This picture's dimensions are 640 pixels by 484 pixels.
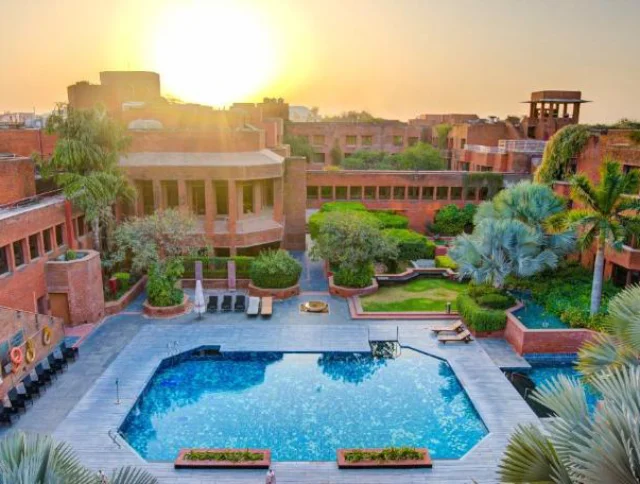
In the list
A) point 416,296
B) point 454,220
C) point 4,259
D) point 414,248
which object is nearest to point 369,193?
point 454,220

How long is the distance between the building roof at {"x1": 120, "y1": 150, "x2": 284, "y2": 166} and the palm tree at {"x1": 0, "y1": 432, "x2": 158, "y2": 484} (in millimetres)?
24855

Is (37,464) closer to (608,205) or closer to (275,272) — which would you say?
(608,205)

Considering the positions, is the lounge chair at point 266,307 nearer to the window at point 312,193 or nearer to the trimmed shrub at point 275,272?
the trimmed shrub at point 275,272

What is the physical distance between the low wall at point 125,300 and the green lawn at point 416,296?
11806mm

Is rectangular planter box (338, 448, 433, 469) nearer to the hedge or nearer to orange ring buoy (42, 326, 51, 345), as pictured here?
orange ring buoy (42, 326, 51, 345)

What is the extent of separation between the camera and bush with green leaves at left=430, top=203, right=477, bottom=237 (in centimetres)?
4006

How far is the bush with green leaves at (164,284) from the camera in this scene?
24344mm

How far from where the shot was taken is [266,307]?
24500 mm

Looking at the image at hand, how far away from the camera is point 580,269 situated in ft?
87.8

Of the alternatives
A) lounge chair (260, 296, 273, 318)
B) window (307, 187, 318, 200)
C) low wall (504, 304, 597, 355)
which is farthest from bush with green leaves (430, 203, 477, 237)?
low wall (504, 304, 597, 355)

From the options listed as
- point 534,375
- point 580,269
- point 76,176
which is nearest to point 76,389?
point 76,176

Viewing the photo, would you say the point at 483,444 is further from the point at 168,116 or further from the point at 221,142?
the point at 168,116

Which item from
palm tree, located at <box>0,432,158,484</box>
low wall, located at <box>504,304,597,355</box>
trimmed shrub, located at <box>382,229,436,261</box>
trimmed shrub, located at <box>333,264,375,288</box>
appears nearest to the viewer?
palm tree, located at <box>0,432,158,484</box>

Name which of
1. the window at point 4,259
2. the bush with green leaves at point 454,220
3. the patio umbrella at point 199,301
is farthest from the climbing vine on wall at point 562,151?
the window at point 4,259
